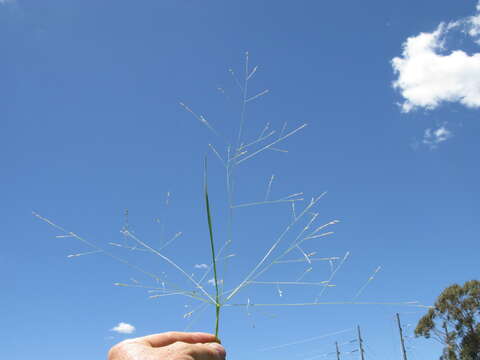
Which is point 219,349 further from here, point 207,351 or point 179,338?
point 179,338

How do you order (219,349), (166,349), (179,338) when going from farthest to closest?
(179,338), (219,349), (166,349)

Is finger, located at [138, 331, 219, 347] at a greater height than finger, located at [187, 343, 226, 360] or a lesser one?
greater

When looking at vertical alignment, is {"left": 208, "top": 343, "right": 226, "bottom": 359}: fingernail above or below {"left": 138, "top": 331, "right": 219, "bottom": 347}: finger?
below

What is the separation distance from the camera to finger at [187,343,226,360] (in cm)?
146

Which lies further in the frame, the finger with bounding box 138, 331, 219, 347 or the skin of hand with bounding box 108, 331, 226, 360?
the finger with bounding box 138, 331, 219, 347

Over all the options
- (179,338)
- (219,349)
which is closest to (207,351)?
(219,349)

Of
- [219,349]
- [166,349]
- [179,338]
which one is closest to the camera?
[166,349]

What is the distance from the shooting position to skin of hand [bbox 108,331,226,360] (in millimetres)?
1402

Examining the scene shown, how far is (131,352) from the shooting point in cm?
141

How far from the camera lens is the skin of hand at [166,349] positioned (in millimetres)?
1402

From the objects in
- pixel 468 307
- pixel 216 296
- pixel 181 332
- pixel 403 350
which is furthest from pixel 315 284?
pixel 403 350

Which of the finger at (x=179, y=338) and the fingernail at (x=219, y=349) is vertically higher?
the finger at (x=179, y=338)

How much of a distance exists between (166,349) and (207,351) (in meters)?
0.14

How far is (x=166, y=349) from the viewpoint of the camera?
4.71 ft
